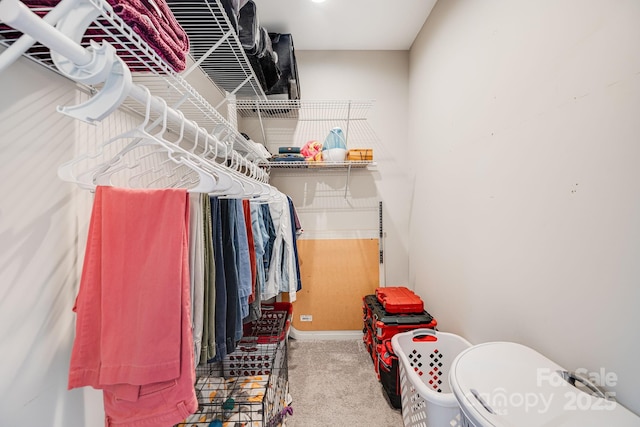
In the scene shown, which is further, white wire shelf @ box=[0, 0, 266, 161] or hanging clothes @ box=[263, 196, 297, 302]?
hanging clothes @ box=[263, 196, 297, 302]

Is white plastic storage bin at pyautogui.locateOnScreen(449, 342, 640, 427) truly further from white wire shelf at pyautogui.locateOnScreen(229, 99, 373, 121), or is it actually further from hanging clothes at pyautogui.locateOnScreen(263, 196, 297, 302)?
white wire shelf at pyautogui.locateOnScreen(229, 99, 373, 121)

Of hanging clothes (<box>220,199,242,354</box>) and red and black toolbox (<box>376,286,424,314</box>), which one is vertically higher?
hanging clothes (<box>220,199,242,354</box>)

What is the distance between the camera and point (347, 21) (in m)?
2.20

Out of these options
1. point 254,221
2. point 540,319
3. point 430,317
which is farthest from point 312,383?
point 540,319

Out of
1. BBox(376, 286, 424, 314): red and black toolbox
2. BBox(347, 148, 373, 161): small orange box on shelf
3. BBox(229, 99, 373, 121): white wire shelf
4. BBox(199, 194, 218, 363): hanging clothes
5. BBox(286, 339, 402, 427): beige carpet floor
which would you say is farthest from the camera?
BBox(229, 99, 373, 121): white wire shelf

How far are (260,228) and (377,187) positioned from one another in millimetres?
1536

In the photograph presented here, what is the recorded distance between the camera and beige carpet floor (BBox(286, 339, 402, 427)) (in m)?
1.63

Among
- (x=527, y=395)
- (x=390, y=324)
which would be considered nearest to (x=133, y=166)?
(x=527, y=395)

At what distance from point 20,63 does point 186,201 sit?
1.84 ft

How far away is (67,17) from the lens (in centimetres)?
53

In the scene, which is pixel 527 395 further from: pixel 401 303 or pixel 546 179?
pixel 401 303

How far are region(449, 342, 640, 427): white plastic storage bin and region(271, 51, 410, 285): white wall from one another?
1.77 m

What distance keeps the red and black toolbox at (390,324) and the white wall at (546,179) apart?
0.21 metres

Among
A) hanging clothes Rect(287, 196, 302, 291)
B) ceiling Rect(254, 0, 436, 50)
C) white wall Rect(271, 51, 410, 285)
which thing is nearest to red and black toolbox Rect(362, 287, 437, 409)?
Answer: white wall Rect(271, 51, 410, 285)
